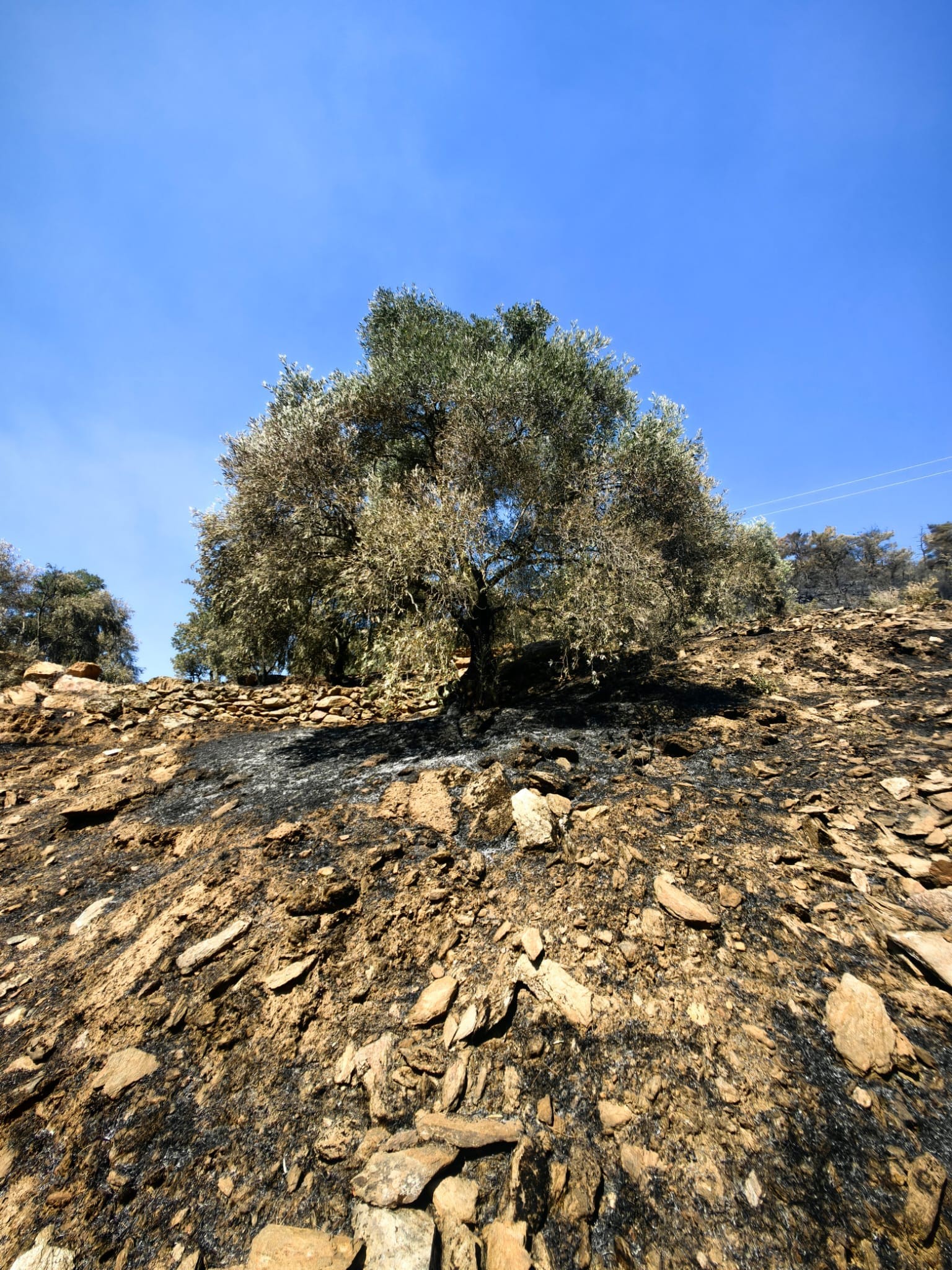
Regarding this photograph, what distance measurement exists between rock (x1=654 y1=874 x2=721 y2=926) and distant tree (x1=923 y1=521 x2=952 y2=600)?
5319cm

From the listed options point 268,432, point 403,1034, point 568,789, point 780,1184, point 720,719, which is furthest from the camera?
point 268,432

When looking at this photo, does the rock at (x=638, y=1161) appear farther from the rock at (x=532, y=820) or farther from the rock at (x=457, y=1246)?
the rock at (x=532, y=820)

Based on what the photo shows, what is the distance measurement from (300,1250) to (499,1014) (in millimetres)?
1846

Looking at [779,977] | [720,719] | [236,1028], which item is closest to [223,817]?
[236,1028]

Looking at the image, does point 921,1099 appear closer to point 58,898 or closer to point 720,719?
point 720,719

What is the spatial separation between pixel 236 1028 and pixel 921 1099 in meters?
5.38

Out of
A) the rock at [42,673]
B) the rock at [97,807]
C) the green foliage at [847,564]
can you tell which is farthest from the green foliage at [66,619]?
the green foliage at [847,564]

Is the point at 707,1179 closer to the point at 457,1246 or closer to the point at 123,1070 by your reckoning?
the point at 457,1246

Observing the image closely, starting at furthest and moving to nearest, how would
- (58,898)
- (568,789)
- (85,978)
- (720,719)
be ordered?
1. (720,719)
2. (568,789)
3. (58,898)
4. (85,978)

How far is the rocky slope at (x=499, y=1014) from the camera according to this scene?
9.80 ft

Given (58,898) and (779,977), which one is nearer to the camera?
(779,977)

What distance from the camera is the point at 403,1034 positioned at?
163 inches

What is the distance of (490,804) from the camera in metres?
6.93

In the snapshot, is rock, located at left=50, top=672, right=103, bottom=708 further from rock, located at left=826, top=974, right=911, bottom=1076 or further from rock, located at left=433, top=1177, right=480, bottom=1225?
rock, located at left=826, top=974, right=911, bottom=1076
